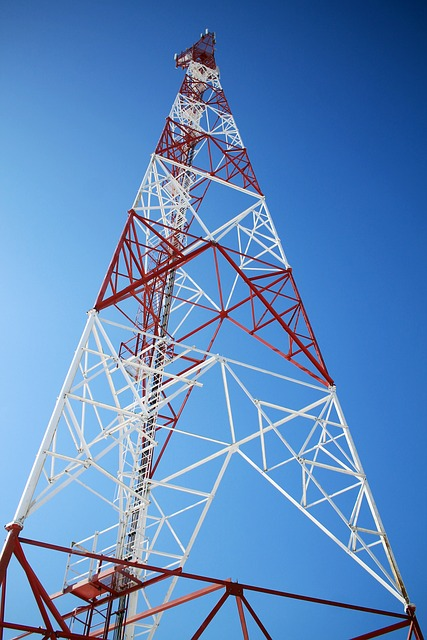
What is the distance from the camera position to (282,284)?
17594mm

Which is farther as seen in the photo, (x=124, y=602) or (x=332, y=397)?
(x=332, y=397)

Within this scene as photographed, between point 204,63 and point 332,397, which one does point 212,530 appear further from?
point 204,63

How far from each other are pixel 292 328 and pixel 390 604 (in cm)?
3775

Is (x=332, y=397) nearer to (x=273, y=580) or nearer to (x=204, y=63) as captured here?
(x=204, y=63)

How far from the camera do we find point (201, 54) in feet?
98.6

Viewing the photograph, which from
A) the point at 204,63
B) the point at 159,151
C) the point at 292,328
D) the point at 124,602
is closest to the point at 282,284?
the point at 292,328

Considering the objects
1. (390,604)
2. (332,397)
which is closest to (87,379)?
(332,397)

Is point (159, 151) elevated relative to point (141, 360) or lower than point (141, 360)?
elevated

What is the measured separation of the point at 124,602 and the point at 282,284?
1037cm

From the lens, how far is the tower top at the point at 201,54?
29.8 metres

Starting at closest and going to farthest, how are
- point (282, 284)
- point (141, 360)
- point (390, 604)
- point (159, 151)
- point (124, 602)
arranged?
1. point (124, 602)
2. point (141, 360)
3. point (282, 284)
4. point (159, 151)
5. point (390, 604)

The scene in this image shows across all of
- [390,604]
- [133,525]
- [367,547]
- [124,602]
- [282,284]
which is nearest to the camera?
[367,547]

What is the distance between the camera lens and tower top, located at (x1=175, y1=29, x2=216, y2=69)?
97.7ft

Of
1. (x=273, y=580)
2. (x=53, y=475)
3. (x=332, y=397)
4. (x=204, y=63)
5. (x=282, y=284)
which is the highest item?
(x=204, y=63)
